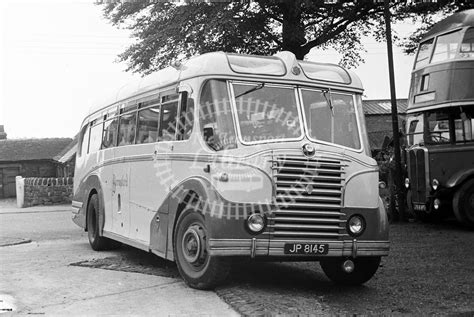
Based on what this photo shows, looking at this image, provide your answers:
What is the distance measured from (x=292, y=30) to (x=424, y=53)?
211 inches

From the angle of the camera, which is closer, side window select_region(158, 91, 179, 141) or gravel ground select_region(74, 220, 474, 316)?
gravel ground select_region(74, 220, 474, 316)

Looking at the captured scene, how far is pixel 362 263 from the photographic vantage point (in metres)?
7.90

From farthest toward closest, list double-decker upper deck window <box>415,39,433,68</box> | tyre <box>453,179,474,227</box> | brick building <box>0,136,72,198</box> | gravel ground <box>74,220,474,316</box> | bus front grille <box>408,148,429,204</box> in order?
1. brick building <box>0,136,72,198</box>
2. double-decker upper deck window <box>415,39,433,68</box>
3. bus front grille <box>408,148,429,204</box>
4. tyre <box>453,179,474,227</box>
5. gravel ground <box>74,220,474,316</box>

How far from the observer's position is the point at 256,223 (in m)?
7.04

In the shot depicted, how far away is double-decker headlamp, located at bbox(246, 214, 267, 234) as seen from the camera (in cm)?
699

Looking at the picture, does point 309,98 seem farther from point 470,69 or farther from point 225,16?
point 225,16

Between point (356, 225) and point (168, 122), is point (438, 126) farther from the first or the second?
point (168, 122)

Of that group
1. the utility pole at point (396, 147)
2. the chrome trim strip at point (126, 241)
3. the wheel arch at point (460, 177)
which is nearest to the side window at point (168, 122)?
the chrome trim strip at point (126, 241)

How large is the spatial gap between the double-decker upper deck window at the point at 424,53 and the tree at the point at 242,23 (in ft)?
13.4

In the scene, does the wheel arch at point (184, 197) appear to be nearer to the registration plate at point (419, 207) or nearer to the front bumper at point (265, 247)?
the front bumper at point (265, 247)

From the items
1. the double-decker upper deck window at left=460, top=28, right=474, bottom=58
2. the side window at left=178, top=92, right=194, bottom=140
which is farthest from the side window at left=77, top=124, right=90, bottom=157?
the double-decker upper deck window at left=460, top=28, right=474, bottom=58

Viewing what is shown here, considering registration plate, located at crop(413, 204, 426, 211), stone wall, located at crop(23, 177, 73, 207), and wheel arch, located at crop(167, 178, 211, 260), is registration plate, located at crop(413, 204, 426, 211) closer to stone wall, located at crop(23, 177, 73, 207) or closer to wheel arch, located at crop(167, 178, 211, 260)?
wheel arch, located at crop(167, 178, 211, 260)

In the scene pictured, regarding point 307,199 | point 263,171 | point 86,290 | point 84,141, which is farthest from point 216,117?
point 84,141

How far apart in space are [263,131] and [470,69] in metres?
9.49
